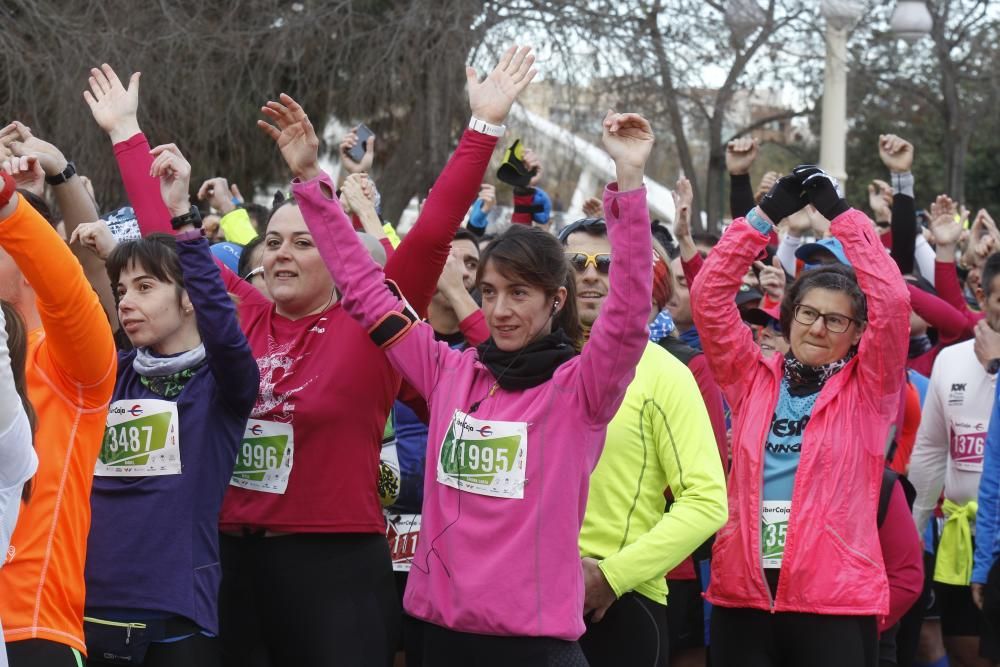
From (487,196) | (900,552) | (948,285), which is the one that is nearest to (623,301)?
(900,552)

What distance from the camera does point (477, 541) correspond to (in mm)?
3578

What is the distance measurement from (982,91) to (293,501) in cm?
1772

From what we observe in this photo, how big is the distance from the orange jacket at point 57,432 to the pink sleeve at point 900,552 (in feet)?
8.74

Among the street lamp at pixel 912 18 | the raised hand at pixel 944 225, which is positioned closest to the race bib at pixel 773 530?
the raised hand at pixel 944 225

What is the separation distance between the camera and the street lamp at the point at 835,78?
12052mm

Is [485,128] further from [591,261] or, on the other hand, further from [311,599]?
[311,599]

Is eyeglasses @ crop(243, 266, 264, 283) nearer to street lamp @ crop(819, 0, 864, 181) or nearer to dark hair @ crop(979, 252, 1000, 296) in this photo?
dark hair @ crop(979, 252, 1000, 296)

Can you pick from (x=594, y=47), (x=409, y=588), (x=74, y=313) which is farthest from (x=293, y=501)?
(x=594, y=47)

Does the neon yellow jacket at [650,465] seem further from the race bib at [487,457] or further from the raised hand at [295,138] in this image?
the raised hand at [295,138]

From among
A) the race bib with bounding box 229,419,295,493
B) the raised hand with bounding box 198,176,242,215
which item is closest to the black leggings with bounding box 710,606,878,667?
the race bib with bounding box 229,419,295,493

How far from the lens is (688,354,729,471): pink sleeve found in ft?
16.0

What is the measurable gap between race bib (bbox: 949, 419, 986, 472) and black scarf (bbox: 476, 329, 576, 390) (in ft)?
10.5

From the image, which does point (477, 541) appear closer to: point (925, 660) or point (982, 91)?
point (925, 660)

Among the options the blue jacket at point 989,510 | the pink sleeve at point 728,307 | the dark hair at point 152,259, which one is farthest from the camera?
the blue jacket at point 989,510
